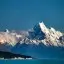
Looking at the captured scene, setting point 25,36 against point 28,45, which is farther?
point 28,45

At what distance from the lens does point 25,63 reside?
504 inches

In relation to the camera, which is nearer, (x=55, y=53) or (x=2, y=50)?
(x=2, y=50)

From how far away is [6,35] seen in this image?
7406mm

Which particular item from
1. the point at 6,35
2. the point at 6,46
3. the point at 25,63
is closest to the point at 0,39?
the point at 6,35

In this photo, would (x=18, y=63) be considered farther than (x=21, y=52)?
Yes

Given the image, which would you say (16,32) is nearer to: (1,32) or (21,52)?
(1,32)

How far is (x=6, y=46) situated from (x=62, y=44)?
1.70m

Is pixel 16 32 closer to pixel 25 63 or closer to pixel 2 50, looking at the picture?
pixel 2 50

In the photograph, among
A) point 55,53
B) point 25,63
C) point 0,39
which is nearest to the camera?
point 0,39

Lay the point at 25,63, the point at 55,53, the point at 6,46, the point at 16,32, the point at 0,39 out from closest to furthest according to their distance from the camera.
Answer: the point at 16,32
the point at 0,39
the point at 6,46
the point at 55,53
the point at 25,63

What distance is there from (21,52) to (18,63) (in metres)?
3.86

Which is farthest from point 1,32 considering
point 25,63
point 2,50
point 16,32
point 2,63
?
point 25,63

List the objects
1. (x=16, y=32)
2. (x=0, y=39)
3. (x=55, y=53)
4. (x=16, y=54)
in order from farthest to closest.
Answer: (x=55, y=53) < (x=16, y=54) < (x=0, y=39) < (x=16, y=32)

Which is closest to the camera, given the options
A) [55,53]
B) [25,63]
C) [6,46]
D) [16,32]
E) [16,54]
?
[16,32]
